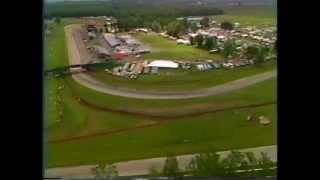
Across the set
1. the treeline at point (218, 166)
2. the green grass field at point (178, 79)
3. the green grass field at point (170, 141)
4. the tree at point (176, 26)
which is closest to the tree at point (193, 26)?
the tree at point (176, 26)

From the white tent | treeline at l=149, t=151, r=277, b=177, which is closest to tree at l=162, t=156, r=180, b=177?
treeline at l=149, t=151, r=277, b=177

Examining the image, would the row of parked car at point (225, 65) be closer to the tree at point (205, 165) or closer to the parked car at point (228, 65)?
the parked car at point (228, 65)

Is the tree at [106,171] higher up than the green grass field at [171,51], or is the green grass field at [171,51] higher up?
the green grass field at [171,51]

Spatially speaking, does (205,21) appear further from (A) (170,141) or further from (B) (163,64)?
(A) (170,141)

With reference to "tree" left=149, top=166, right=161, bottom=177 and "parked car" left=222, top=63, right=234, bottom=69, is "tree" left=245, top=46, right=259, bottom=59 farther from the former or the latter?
"tree" left=149, top=166, right=161, bottom=177

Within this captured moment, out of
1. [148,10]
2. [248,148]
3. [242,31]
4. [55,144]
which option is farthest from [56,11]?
[248,148]

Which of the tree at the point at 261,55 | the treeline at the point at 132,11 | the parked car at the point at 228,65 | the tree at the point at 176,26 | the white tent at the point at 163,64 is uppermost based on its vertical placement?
the treeline at the point at 132,11
